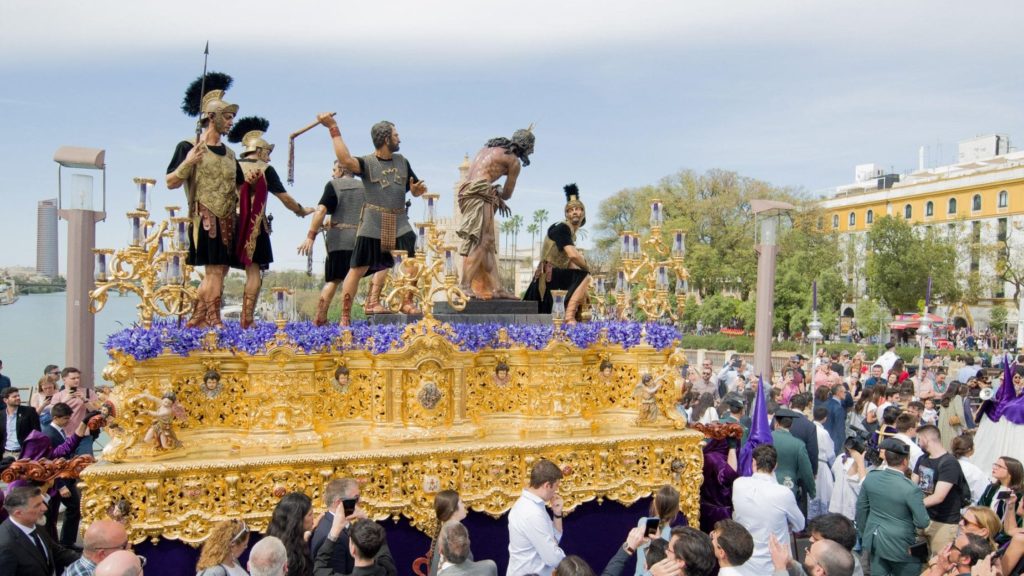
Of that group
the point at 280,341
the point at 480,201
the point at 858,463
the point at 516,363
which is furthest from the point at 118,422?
Result: the point at 858,463

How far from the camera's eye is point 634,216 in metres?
46.1

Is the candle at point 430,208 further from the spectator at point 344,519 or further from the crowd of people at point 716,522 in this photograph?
the spectator at point 344,519

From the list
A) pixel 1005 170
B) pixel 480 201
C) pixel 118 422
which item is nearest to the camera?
pixel 118 422

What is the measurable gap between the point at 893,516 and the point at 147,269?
259 inches

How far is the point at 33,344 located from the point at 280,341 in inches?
827

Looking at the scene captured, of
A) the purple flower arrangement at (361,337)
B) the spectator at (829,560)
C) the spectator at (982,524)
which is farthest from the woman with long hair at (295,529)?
the spectator at (982,524)

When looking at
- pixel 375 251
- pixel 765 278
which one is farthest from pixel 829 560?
pixel 765 278

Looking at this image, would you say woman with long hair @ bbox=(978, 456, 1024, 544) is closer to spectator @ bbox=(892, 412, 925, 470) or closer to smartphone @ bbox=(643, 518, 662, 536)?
spectator @ bbox=(892, 412, 925, 470)

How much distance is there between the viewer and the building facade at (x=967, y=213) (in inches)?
1812

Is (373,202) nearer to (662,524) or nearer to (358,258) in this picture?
(358,258)

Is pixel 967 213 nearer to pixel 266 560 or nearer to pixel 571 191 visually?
pixel 571 191

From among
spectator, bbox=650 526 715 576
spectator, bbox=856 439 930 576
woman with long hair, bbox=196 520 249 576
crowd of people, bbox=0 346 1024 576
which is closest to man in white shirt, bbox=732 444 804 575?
crowd of people, bbox=0 346 1024 576

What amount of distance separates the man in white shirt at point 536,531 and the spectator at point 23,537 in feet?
10.0

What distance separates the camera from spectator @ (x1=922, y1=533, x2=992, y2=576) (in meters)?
4.65
